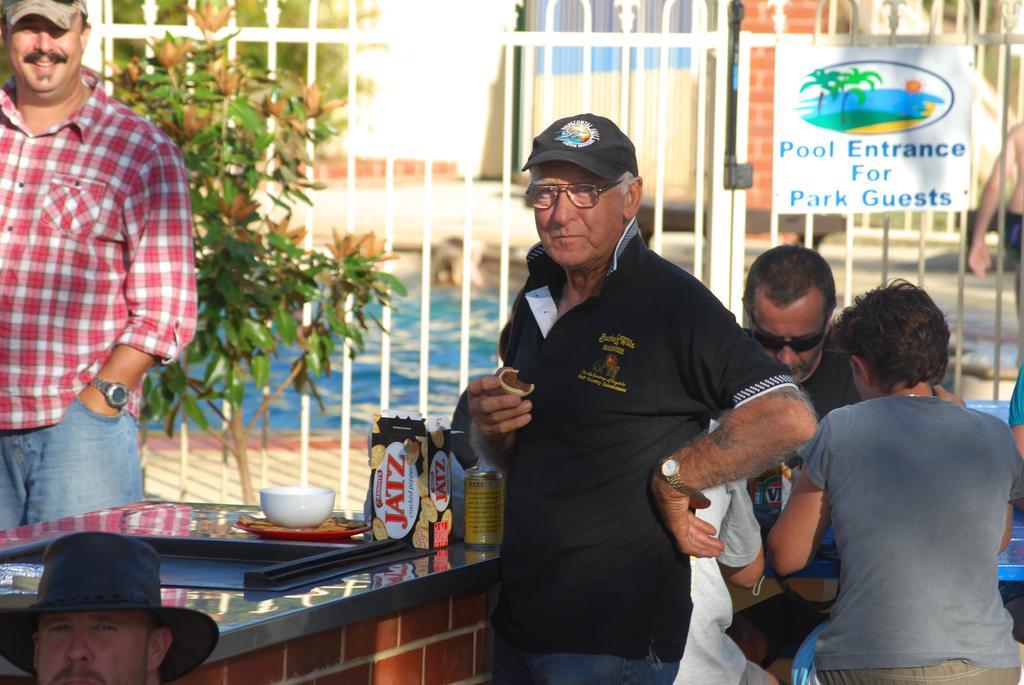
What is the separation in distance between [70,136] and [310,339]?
7.23ft

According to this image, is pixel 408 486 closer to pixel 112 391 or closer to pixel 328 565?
pixel 328 565

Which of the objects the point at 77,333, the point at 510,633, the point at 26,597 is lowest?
the point at 510,633

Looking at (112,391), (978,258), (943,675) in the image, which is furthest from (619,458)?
(978,258)

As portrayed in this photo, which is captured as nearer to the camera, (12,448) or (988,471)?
(988,471)

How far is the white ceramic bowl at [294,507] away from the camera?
3447mm

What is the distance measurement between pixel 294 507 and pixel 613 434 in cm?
84

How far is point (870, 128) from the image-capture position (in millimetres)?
6367

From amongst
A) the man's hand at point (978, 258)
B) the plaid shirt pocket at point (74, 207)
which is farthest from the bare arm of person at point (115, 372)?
the man's hand at point (978, 258)

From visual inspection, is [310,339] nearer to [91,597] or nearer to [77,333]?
[77,333]

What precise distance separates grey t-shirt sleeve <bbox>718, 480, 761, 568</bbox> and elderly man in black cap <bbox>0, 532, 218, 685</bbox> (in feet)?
4.92

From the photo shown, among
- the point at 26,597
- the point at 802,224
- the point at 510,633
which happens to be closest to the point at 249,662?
the point at 26,597

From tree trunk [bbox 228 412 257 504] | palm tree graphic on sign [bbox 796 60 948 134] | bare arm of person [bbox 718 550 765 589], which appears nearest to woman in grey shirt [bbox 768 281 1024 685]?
bare arm of person [bbox 718 550 765 589]

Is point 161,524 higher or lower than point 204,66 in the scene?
lower

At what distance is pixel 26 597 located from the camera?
2.61m
